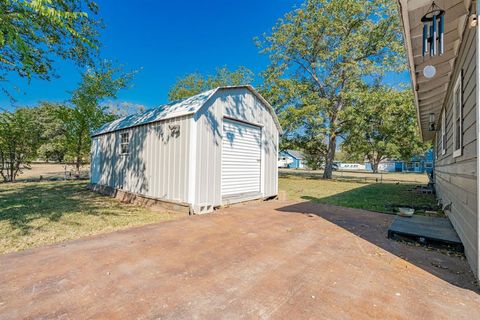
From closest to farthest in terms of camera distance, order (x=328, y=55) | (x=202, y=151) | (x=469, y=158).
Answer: (x=469, y=158)
(x=202, y=151)
(x=328, y=55)

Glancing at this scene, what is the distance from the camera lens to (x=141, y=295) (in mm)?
2252

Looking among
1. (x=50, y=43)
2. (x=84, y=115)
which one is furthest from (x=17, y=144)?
(x=50, y=43)

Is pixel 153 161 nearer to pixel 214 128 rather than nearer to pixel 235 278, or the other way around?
pixel 214 128

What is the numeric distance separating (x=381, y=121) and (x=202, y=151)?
15977 mm

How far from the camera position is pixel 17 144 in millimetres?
12719

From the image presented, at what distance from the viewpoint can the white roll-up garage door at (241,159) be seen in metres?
6.82

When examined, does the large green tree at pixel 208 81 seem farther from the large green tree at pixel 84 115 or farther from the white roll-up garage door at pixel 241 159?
the white roll-up garage door at pixel 241 159

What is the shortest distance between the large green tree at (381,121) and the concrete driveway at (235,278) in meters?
14.6

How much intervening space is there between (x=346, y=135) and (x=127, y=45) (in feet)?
56.1

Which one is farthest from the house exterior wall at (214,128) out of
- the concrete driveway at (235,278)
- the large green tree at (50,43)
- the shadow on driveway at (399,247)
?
the large green tree at (50,43)

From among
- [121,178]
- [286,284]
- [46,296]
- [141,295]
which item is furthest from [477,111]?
[121,178]

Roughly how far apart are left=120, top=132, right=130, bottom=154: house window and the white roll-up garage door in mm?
3602

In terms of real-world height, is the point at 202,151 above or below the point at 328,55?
below

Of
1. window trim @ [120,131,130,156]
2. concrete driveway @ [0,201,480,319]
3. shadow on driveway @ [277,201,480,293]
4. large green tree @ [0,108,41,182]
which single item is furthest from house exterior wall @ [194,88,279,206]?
large green tree @ [0,108,41,182]
